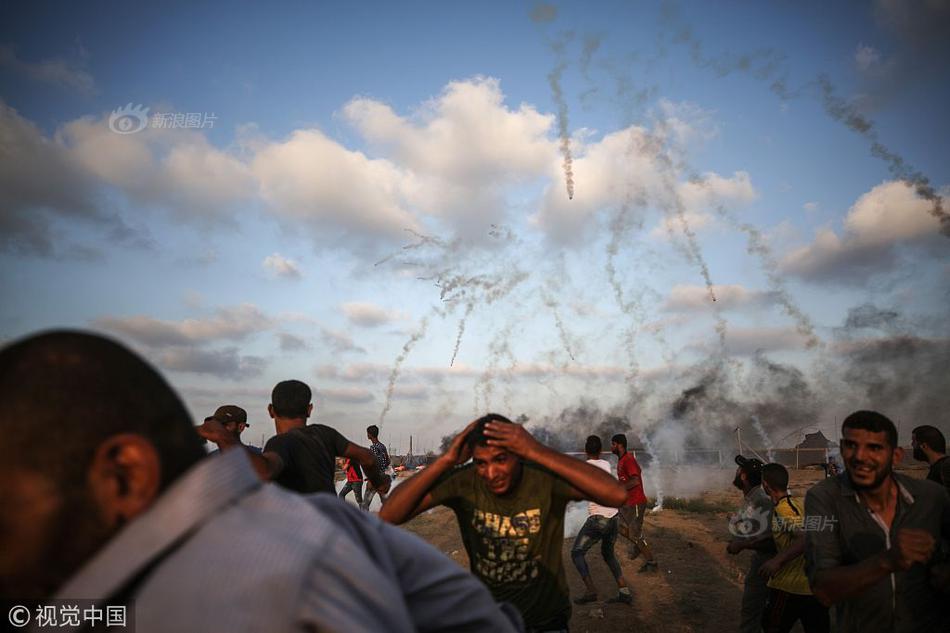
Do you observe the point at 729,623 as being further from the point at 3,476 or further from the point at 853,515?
the point at 3,476

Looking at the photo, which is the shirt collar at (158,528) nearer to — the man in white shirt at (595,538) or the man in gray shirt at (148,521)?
the man in gray shirt at (148,521)

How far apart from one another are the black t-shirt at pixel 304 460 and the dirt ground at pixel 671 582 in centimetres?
586

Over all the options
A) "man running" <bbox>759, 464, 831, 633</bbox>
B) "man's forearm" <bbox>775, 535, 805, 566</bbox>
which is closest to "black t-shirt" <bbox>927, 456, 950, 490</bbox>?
"man running" <bbox>759, 464, 831, 633</bbox>

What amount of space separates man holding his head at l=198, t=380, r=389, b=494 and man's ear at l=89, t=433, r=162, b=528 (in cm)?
351

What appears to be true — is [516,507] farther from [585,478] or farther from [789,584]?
[789,584]

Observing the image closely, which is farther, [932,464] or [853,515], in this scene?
[932,464]

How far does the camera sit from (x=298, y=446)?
5.03 metres

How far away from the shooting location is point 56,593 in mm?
1036

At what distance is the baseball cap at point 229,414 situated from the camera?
6562 millimetres

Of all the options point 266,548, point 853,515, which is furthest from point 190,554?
point 853,515

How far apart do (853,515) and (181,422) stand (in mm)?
4435

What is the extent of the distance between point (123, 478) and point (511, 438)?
Result: 280 centimetres

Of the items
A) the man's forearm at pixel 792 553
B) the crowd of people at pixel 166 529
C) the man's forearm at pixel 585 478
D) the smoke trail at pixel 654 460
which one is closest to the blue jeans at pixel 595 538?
the man's forearm at pixel 792 553

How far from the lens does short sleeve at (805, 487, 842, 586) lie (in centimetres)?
385
